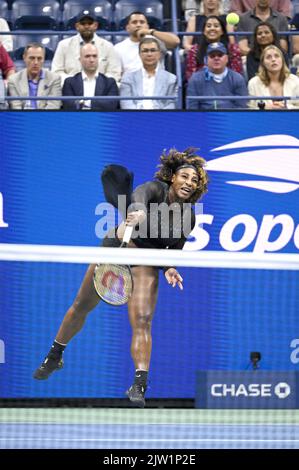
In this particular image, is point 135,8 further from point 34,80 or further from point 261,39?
point 34,80

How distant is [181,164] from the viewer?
35.2ft

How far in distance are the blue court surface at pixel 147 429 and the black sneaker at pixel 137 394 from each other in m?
0.09

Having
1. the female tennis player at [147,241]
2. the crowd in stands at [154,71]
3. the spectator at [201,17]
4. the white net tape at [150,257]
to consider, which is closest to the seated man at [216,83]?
the crowd in stands at [154,71]

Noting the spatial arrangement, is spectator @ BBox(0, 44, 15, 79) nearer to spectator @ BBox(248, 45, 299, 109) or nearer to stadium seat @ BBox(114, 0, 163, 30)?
stadium seat @ BBox(114, 0, 163, 30)

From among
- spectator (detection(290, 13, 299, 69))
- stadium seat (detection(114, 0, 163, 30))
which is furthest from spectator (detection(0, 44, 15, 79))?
spectator (detection(290, 13, 299, 69))

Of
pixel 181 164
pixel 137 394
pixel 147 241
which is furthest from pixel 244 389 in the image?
pixel 181 164

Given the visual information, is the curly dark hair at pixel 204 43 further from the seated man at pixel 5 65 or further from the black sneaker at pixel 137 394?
the black sneaker at pixel 137 394

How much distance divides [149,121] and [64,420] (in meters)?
3.11

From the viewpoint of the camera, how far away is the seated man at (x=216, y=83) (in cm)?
1160

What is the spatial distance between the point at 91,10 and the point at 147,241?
4444mm

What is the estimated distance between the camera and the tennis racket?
8.69 metres

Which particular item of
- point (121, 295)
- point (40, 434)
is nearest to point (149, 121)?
point (121, 295)
